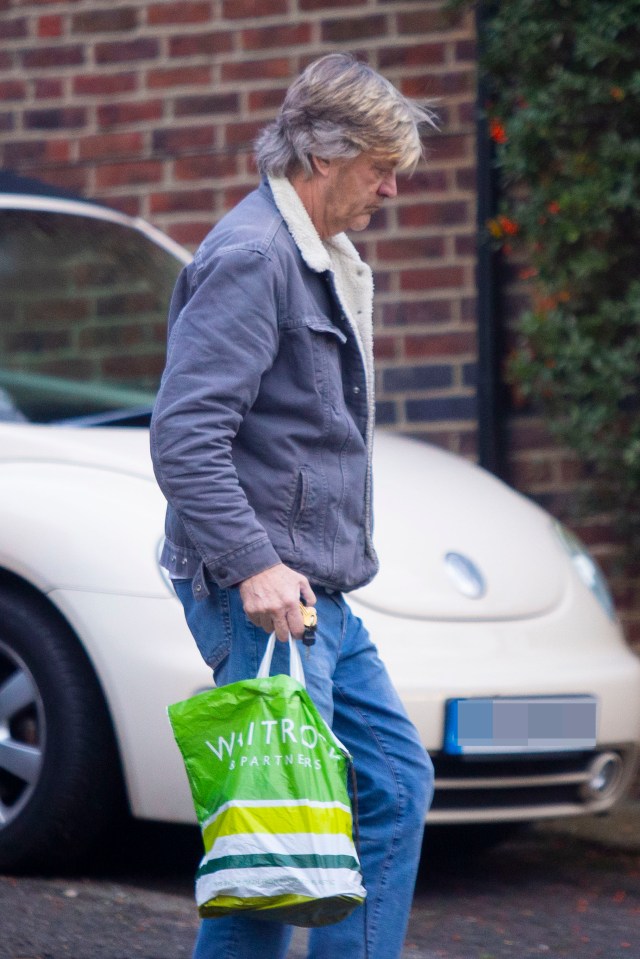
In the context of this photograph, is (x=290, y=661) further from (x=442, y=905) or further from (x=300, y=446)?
(x=442, y=905)

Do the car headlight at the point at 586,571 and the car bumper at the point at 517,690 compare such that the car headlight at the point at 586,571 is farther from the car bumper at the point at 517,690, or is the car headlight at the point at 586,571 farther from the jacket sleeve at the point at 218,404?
the jacket sleeve at the point at 218,404

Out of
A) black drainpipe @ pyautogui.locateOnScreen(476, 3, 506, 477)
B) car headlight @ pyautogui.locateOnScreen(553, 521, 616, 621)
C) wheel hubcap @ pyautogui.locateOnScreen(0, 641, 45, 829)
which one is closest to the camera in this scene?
wheel hubcap @ pyautogui.locateOnScreen(0, 641, 45, 829)

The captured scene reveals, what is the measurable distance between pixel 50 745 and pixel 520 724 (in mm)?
1094

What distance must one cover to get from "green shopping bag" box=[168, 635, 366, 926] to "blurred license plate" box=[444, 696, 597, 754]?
128cm

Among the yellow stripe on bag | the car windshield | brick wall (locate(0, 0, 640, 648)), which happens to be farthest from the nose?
brick wall (locate(0, 0, 640, 648))

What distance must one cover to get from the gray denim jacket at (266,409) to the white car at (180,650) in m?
1.11

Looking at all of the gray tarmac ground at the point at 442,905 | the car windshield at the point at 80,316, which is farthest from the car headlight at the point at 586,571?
the car windshield at the point at 80,316

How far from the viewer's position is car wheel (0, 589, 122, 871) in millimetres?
3777

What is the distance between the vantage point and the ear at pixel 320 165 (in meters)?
2.64

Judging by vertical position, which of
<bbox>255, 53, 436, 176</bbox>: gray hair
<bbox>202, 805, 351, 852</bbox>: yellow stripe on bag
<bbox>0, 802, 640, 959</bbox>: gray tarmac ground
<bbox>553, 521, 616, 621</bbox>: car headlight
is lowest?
<bbox>0, 802, 640, 959</bbox>: gray tarmac ground

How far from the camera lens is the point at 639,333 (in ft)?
17.9

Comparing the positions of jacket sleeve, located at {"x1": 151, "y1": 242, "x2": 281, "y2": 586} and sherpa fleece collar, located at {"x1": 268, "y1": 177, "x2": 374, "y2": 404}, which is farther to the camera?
sherpa fleece collar, located at {"x1": 268, "y1": 177, "x2": 374, "y2": 404}

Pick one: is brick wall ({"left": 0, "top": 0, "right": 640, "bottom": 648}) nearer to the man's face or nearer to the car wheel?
the car wheel

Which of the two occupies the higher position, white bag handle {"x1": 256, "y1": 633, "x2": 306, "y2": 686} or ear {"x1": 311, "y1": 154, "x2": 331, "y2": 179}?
ear {"x1": 311, "y1": 154, "x2": 331, "y2": 179}
